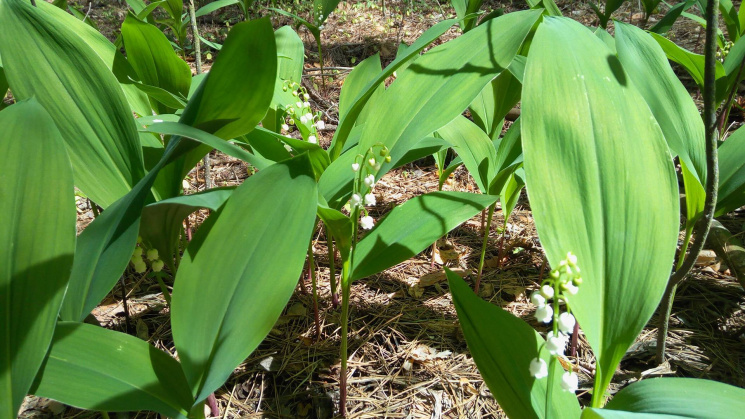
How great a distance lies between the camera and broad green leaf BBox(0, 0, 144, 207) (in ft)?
3.80

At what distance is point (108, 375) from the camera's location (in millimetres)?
841

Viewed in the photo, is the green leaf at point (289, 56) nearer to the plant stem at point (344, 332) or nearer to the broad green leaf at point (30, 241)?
the plant stem at point (344, 332)

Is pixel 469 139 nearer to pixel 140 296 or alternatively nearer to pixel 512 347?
pixel 512 347

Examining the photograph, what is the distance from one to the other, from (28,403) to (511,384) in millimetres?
1287

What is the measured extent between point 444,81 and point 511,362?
26.6 inches

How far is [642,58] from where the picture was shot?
1212 mm

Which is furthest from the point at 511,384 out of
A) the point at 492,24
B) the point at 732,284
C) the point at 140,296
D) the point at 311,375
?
the point at 140,296

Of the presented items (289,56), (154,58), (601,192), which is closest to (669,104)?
(601,192)

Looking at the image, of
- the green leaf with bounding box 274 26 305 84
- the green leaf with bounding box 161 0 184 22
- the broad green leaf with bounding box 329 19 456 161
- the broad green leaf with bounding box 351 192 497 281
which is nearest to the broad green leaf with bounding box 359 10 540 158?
the broad green leaf with bounding box 329 19 456 161

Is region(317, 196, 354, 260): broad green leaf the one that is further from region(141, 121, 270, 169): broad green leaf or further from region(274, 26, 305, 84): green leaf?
region(274, 26, 305, 84): green leaf

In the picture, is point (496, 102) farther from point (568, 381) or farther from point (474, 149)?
point (568, 381)

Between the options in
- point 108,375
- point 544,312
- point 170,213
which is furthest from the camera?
point 170,213

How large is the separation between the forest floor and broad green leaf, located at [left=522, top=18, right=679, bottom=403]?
0.58m

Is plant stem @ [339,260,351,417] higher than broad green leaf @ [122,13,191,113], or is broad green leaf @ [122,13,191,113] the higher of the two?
broad green leaf @ [122,13,191,113]
